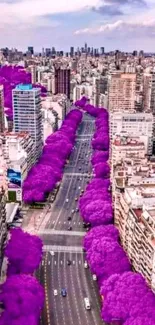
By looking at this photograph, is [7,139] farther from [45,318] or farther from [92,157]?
[45,318]

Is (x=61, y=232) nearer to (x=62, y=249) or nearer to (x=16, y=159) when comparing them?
(x=62, y=249)

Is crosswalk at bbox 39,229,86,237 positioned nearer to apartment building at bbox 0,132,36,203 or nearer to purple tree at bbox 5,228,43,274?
purple tree at bbox 5,228,43,274

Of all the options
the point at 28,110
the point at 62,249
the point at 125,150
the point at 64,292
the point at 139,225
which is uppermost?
the point at 28,110

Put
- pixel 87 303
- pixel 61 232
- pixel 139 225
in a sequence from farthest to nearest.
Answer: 1. pixel 61 232
2. pixel 139 225
3. pixel 87 303

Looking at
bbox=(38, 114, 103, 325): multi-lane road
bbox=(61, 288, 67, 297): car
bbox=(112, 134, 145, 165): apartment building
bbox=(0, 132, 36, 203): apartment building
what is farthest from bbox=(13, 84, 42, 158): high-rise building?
bbox=(61, 288, 67, 297): car

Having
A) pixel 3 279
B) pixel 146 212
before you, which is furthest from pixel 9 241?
pixel 146 212

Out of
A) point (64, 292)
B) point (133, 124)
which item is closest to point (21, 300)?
point (64, 292)

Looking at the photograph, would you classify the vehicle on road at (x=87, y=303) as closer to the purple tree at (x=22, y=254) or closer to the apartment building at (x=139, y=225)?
the apartment building at (x=139, y=225)

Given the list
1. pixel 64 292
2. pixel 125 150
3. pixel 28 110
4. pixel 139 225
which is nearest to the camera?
pixel 139 225

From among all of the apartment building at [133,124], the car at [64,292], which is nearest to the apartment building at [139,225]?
the car at [64,292]
